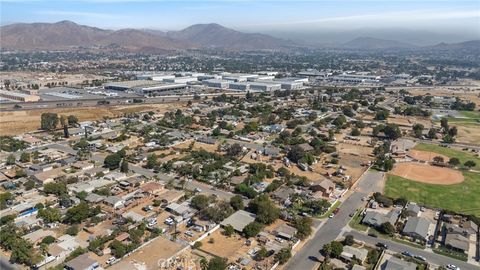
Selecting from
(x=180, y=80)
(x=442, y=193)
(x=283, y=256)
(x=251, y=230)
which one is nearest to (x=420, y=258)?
(x=283, y=256)

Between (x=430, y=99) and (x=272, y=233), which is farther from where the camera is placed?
(x=430, y=99)

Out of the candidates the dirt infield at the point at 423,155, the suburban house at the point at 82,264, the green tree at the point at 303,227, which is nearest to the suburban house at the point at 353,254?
the green tree at the point at 303,227

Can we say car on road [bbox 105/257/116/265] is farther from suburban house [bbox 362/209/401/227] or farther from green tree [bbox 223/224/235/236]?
suburban house [bbox 362/209/401/227]

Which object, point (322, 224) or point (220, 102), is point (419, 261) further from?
point (220, 102)

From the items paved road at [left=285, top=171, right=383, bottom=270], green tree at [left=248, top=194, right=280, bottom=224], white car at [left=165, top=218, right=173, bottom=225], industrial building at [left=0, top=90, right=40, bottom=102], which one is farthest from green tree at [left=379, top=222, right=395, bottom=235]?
industrial building at [left=0, top=90, right=40, bottom=102]

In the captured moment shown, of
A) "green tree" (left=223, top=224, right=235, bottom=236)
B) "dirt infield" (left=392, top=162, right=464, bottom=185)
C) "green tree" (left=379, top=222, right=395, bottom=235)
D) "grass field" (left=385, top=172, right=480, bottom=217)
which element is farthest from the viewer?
"dirt infield" (left=392, top=162, right=464, bottom=185)

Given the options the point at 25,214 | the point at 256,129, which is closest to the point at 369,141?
the point at 256,129

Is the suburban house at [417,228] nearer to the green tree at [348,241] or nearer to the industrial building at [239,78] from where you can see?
the green tree at [348,241]
